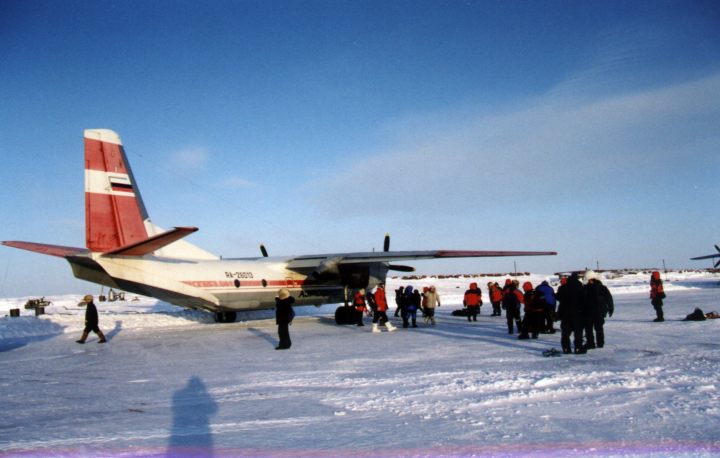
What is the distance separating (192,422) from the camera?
5766 millimetres

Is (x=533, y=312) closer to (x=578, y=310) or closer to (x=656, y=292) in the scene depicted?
(x=578, y=310)

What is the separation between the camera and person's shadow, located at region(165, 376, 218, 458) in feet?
15.4

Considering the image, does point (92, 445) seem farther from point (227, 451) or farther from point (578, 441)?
point (578, 441)

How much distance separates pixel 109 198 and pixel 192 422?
12700 mm

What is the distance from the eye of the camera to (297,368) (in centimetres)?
958

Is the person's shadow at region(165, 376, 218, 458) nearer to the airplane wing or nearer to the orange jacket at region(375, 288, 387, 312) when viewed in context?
the orange jacket at region(375, 288, 387, 312)

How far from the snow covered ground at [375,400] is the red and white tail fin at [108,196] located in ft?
14.6

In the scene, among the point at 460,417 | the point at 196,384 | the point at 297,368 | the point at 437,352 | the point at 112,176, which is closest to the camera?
the point at 460,417

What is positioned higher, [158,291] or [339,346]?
[158,291]

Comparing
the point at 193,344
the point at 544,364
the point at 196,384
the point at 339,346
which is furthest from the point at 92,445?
the point at 193,344

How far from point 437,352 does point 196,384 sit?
5.10 meters

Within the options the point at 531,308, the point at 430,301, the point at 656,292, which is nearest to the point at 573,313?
the point at 531,308

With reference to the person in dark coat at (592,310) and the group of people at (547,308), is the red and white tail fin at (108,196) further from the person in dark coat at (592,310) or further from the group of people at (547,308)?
the person in dark coat at (592,310)

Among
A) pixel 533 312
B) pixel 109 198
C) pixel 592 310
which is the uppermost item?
pixel 109 198
